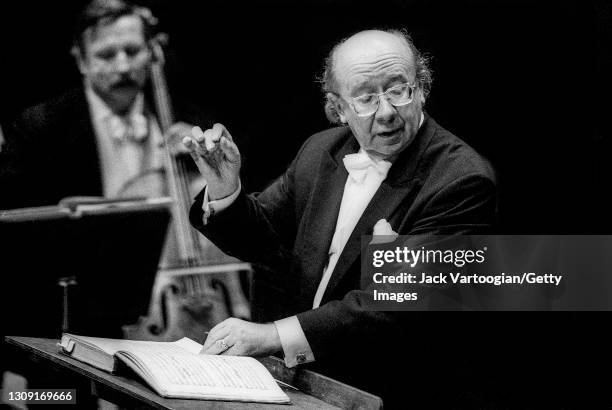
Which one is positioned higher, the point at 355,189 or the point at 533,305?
the point at 355,189

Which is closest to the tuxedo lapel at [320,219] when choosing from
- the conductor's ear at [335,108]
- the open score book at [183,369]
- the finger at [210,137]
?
the conductor's ear at [335,108]

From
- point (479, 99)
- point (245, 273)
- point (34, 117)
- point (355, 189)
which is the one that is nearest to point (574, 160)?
point (479, 99)

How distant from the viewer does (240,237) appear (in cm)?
234

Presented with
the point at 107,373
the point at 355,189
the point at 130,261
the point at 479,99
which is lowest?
the point at 107,373

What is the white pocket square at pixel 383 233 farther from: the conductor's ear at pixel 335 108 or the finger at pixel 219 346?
the finger at pixel 219 346

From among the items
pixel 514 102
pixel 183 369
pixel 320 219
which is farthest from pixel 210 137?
pixel 514 102

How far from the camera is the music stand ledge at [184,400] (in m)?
1.41

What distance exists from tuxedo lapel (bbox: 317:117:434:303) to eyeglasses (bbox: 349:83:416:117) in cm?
13

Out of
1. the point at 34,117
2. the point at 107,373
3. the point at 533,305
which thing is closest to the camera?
the point at 107,373

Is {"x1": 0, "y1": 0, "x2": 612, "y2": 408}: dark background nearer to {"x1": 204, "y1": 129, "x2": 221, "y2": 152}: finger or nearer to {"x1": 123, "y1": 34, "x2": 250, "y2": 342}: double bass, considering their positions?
{"x1": 123, "y1": 34, "x2": 250, "y2": 342}: double bass

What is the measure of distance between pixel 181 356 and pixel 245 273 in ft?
5.34

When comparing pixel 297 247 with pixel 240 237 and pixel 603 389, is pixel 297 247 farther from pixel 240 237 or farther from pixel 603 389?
pixel 603 389

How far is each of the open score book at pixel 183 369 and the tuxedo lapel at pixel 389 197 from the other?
0.60 meters

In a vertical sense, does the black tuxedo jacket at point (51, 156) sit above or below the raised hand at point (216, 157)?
above
